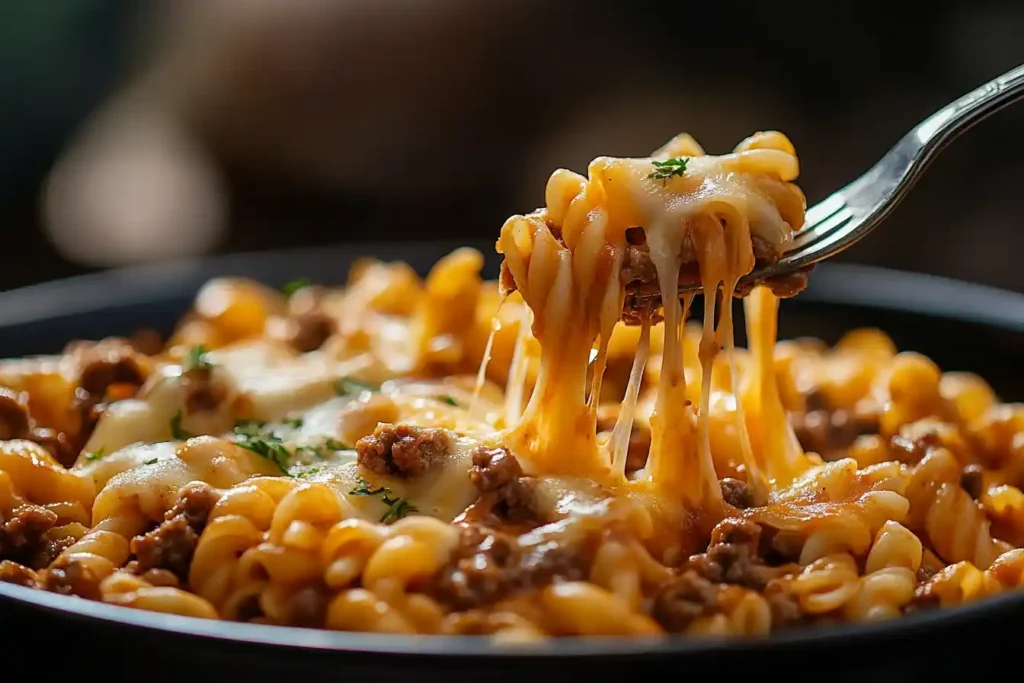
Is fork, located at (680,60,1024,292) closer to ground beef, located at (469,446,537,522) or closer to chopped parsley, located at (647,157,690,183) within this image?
chopped parsley, located at (647,157,690,183)

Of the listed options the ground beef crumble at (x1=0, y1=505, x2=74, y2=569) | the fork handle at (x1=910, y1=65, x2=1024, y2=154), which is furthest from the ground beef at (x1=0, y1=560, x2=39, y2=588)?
the fork handle at (x1=910, y1=65, x2=1024, y2=154)

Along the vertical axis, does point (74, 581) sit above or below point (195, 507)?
below

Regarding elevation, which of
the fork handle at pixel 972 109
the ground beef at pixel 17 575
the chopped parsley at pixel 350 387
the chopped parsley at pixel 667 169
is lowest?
the ground beef at pixel 17 575

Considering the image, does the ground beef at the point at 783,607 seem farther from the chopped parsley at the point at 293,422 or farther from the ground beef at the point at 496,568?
the chopped parsley at the point at 293,422

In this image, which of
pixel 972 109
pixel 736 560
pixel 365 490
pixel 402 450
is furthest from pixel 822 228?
pixel 365 490

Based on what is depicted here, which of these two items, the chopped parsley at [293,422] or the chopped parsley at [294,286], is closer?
the chopped parsley at [293,422]

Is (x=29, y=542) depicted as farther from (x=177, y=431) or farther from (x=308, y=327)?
(x=308, y=327)

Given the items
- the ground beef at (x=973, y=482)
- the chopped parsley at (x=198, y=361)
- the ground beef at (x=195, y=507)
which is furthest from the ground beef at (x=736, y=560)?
the chopped parsley at (x=198, y=361)
